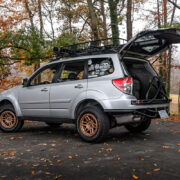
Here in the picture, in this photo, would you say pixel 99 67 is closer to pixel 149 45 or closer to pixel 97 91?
pixel 97 91

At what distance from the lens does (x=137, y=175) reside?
3.22 m

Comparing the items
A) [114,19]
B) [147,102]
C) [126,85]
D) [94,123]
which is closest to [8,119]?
[94,123]

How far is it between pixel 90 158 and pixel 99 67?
7.31 feet

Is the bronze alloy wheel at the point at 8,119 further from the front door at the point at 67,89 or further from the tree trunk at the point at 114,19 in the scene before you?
the tree trunk at the point at 114,19

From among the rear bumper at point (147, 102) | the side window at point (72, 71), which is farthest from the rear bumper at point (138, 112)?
the side window at point (72, 71)

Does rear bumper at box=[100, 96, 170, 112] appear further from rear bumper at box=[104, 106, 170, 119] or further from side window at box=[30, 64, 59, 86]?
side window at box=[30, 64, 59, 86]

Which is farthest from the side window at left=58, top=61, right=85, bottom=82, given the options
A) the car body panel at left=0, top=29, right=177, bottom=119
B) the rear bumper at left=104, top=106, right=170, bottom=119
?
the rear bumper at left=104, top=106, right=170, bottom=119

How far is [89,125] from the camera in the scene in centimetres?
530

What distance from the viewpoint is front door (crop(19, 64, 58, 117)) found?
628cm

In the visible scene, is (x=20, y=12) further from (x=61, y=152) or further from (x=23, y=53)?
(x=61, y=152)

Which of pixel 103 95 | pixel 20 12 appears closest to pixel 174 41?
pixel 103 95

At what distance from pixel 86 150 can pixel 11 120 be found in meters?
3.23

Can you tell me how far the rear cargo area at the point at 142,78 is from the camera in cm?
566

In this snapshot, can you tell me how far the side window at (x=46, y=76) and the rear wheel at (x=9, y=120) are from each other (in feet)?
3.58
